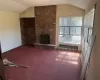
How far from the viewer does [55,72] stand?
3.35m

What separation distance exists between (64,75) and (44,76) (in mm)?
625

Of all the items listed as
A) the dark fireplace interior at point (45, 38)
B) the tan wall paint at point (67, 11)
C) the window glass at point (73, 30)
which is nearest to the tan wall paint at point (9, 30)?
the dark fireplace interior at point (45, 38)

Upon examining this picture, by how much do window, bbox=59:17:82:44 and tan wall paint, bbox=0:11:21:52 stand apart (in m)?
2.83

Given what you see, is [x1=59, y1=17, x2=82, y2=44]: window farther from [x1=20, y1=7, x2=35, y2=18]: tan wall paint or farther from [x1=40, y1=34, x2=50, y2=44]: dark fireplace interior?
[x1=20, y1=7, x2=35, y2=18]: tan wall paint

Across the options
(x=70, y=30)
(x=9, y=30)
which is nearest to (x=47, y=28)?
(x=70, y=30)

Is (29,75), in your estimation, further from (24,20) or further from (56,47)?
(24,20)

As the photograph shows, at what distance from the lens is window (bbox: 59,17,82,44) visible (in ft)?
18.9

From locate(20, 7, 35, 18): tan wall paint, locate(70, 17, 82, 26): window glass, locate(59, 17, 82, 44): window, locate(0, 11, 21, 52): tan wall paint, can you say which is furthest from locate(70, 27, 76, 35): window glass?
locate(0, 11, 21, 52): tan wall paint

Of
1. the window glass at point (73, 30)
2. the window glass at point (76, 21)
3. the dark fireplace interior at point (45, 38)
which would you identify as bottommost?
the dark fireplace interior at point (45, 38)

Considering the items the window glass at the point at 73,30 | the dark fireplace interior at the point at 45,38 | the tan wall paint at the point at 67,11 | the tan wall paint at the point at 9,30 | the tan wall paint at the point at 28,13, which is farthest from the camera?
the tan wall paint at the point at 28,13

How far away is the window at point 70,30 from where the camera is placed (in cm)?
576

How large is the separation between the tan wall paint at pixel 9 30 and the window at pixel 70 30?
283cm

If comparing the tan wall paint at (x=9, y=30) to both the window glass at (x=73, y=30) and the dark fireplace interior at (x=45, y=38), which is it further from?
the window glass at (x=73, y=30)

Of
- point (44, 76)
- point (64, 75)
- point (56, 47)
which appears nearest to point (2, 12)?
point (56, 47)
